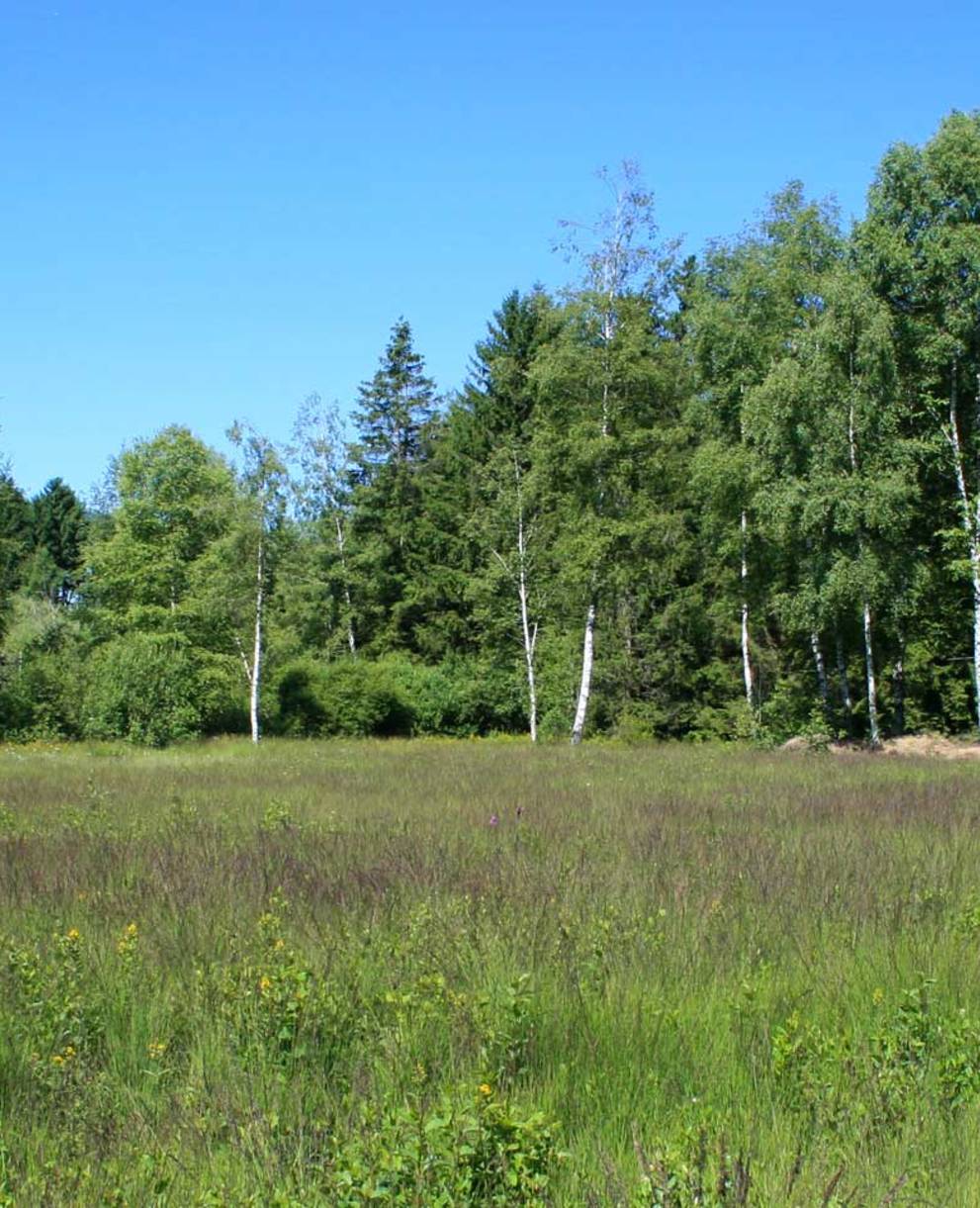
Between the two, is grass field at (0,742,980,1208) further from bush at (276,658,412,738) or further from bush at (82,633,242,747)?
bush at (276,658,412,738)

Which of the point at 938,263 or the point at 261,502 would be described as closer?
the point at 938,263

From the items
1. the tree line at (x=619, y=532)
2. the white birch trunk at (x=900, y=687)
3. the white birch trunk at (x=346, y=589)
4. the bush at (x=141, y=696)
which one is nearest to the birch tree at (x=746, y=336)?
the tree line at (x=619, y=532)

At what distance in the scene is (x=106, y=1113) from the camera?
393 centimetres

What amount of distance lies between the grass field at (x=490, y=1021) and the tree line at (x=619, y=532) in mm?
20802

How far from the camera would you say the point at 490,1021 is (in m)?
4.55

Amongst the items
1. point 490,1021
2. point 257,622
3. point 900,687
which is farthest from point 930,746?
point 490,1021

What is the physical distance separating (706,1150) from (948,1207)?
74 centimetres

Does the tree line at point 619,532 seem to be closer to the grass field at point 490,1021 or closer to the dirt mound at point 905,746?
the dirt mound at point 905,746

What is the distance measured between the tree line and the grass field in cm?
2080

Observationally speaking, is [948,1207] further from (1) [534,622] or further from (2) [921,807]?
(1) [534,622]

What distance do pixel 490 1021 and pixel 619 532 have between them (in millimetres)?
26858

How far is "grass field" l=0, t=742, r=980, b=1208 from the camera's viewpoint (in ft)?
11.2

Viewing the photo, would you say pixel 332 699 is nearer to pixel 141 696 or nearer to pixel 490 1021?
pixel 141 696

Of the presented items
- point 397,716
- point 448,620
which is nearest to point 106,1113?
point 397,716
